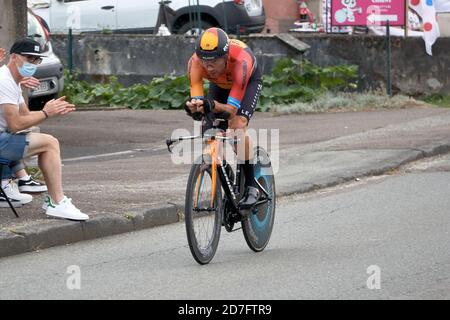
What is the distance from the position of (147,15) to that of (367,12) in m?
4.36

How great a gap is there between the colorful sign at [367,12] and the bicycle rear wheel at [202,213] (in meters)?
12.4

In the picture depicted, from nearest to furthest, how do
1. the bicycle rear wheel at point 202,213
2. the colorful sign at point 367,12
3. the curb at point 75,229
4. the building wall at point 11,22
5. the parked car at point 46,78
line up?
the bicycle rear wheel at point 202,213 → the curb at point 75,229 → the building wall at point 11,22 → the parked car at point 46,78 → the colorful sign at point 367,12

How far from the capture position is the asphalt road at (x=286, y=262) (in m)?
7.25

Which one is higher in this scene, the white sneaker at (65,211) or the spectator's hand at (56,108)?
the spectator's hand at (56,108)

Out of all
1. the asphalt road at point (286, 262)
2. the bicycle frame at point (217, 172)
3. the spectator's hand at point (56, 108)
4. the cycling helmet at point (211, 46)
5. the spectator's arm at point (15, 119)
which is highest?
the cycling helmet at point (211, 46)

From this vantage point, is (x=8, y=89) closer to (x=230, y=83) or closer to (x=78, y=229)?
(x=78, y=229)

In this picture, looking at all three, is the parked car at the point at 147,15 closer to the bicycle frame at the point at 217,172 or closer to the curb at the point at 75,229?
the curb at the point at 75,229

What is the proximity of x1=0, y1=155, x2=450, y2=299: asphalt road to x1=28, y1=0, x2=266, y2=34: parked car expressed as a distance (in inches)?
426

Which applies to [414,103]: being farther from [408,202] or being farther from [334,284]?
[334,284]

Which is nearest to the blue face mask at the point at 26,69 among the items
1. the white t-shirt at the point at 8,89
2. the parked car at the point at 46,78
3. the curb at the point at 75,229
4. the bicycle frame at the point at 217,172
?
the white t-shirt at the point at 8,89

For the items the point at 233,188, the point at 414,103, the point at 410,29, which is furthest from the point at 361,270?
the point at 410,29

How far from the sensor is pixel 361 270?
→ 7.88m

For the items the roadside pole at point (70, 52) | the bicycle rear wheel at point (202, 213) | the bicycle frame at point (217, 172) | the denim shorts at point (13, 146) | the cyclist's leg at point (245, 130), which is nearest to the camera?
the bicycle rear wheel at point (202, 213)

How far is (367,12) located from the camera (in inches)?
792
